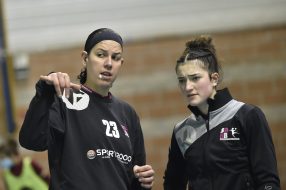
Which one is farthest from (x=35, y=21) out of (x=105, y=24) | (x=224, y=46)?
(x=224, y=46)

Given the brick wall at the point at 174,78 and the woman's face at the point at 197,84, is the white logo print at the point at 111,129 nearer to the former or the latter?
the woman's face at the point at 197,84

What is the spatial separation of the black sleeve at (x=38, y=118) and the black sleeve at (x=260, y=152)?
1.10 meters

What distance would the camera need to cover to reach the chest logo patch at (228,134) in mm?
3891

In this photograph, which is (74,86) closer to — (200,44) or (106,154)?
(106,154)

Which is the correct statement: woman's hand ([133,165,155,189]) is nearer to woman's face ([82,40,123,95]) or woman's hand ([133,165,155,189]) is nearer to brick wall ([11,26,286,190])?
woman's face ([82,40,123,95])

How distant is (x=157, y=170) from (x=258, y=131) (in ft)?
16.2

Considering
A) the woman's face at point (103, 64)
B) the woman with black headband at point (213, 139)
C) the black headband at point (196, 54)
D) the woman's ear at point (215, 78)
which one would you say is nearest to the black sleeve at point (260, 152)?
the woman with black headband at point (213, 139)

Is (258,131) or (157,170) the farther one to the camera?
(157,170)

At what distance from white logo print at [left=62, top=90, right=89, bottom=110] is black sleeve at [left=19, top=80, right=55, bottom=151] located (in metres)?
0.24

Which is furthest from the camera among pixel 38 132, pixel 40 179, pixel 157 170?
pixel 157 170

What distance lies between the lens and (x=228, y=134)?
391 cm

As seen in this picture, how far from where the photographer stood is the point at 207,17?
8781 mm

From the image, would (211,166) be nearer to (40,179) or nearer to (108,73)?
(108,73)

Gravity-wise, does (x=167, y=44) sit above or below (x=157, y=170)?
above
